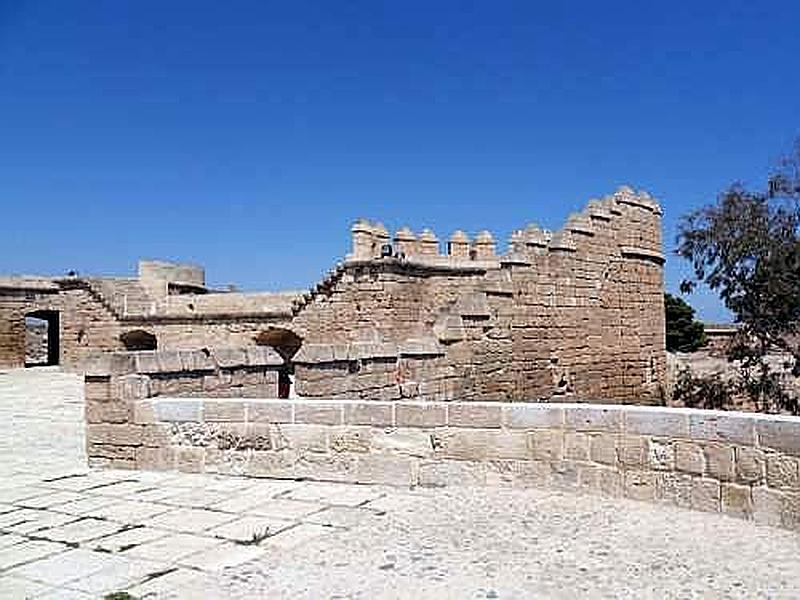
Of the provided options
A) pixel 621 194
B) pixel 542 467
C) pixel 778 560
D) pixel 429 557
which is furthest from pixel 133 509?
pixel 621 194

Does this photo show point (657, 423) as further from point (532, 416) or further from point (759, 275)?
point (759, 275)

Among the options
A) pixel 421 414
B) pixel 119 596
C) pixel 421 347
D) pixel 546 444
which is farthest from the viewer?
pixel 421 347

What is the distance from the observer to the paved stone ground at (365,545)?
3721 mm

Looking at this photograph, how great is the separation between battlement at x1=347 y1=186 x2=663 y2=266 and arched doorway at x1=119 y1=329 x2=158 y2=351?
30.6 ft

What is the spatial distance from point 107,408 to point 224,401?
49.9 inches

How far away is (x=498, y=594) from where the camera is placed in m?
3.60

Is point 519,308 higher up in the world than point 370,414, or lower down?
higher up

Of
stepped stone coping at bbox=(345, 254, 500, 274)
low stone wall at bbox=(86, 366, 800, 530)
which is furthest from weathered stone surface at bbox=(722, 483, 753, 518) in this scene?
stepped stone coping at bbox=(345, 254, 500, 274)

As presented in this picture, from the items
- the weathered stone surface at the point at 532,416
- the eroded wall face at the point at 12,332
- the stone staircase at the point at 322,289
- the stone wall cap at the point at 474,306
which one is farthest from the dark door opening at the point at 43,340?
the weathered stone surface at the point at 532,416

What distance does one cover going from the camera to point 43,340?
35.2 m

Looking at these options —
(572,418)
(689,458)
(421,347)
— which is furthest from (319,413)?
(421,347)

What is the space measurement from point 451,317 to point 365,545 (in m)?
7.40

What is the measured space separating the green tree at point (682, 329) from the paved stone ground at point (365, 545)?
3232 centimetres

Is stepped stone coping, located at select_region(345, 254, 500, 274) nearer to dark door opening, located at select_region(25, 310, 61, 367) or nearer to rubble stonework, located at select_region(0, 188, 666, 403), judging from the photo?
rubble stonework, located at select_region(0, 188, 666, 403)
